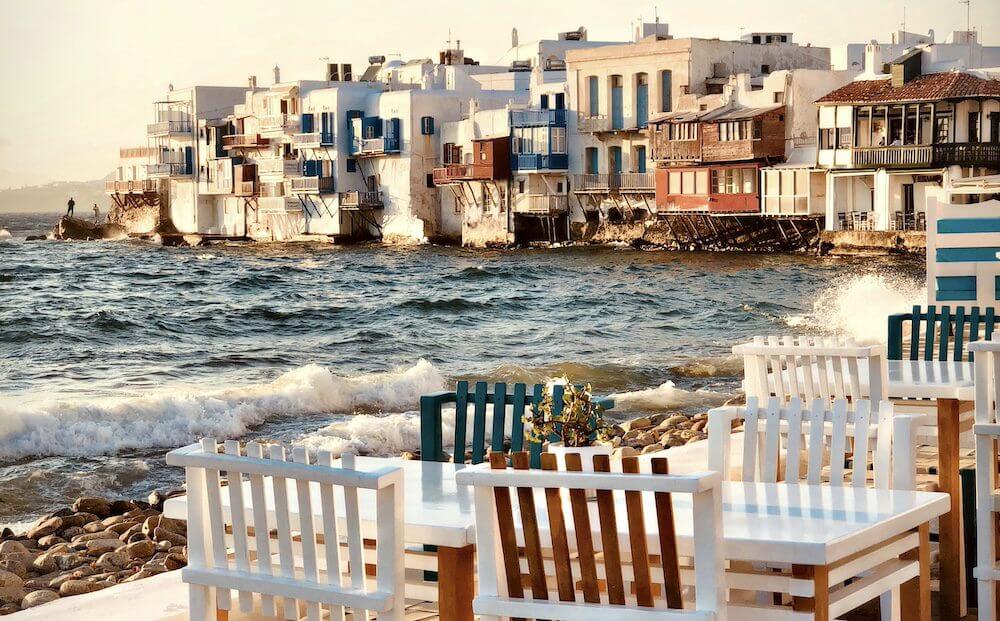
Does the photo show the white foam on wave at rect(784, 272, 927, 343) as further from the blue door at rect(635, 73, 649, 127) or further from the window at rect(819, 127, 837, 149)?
the blue door at rect(635, 73, 649, 127)

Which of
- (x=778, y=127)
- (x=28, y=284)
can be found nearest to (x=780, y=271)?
(x=778, y=127)

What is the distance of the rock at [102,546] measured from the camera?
827 centimetres

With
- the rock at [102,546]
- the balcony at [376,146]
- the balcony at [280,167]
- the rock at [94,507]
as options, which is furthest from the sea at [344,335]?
the balcony at [280,167]

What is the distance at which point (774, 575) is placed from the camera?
304 cm

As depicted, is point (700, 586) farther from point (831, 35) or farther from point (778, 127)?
point (831, 35)

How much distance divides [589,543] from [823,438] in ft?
3.89

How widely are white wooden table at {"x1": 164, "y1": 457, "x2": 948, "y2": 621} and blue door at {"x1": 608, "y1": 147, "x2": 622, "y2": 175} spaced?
47.2 metres

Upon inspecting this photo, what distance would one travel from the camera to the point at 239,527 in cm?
316

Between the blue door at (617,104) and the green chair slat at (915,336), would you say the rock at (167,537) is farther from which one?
the blue door at (617,104)

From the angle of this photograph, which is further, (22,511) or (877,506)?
(22,511)

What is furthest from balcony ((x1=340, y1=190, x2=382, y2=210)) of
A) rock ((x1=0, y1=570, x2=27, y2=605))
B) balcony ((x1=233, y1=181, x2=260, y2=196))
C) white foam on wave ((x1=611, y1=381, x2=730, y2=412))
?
rock ((x1=0, y1=570, x2=27, y2=605))

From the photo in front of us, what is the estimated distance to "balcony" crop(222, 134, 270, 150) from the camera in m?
60.4

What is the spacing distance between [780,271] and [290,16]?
2961cm

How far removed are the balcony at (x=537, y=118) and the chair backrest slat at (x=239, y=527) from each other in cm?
4904
